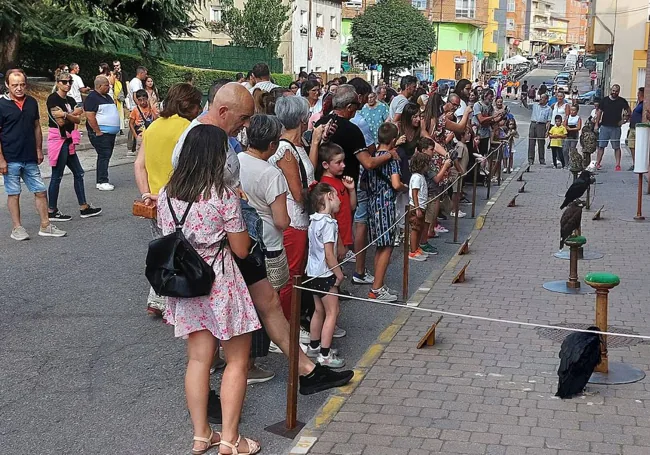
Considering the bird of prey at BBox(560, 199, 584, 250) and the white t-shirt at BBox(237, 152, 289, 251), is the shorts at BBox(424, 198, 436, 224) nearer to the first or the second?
the bird of prey at BBox(560, 199, 584, 250)

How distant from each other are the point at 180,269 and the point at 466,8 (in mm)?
83361

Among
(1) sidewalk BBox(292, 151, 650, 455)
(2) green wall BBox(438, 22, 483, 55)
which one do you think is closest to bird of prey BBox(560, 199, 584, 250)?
(1) sidewalk BBox(292, 151, 650, 455)

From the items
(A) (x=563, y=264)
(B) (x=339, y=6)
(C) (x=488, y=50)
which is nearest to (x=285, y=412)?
(A) (x=563, y=264)

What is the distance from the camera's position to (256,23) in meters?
38.9

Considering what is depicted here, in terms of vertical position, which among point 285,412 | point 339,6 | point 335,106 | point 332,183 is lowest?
point 285,412

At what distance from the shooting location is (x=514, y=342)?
6516mm

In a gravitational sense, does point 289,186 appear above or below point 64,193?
above

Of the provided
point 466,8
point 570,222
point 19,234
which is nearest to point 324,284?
point 570,222

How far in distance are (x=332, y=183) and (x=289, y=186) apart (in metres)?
0.91

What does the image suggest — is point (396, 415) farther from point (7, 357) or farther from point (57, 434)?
point (7, 357)

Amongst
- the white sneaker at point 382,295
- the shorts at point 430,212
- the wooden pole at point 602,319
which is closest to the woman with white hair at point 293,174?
the white sneaker at point 382,295

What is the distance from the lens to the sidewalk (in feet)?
15.3

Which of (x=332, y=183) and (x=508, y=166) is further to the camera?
(x=508, y=166)

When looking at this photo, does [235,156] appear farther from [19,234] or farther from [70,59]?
[70,59]
